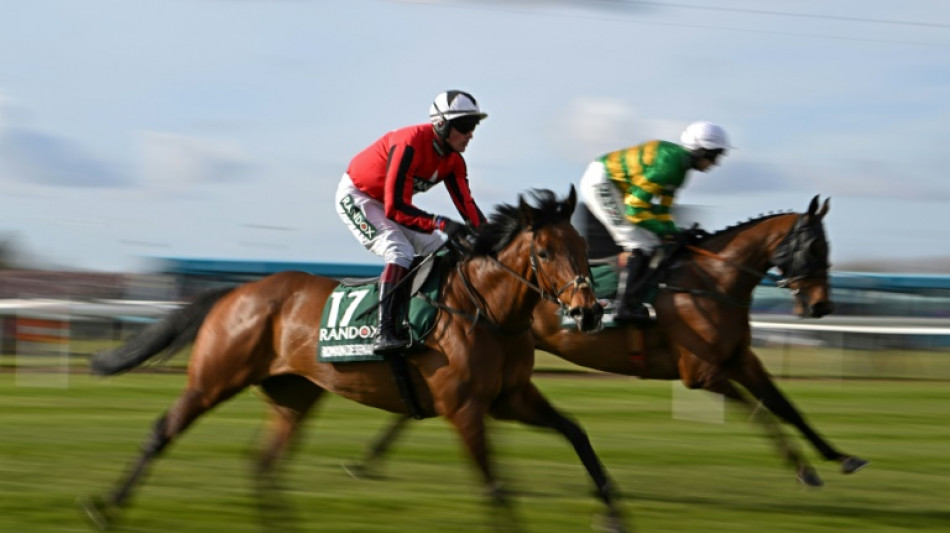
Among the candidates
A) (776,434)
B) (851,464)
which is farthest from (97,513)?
(851,464)

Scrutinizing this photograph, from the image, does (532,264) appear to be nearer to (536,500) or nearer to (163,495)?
(536,500)

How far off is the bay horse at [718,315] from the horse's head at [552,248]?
6.45 feet

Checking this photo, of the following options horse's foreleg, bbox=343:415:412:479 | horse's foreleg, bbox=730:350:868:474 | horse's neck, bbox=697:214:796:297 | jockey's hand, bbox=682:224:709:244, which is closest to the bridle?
horse's foreleg, bbox=343:415:412:479

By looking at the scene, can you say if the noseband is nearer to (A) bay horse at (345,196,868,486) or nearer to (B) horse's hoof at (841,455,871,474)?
(A) bay horse at (345,196,868,486)

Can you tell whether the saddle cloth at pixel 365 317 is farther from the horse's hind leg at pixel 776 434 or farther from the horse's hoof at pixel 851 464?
the horse's hoof at pixel 851 464

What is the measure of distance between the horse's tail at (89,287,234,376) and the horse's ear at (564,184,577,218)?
5.99 ft

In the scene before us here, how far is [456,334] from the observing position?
19.3ft

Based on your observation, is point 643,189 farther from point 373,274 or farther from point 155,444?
point 373,274

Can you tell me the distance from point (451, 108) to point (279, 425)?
1.73 metres

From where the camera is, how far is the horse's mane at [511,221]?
578 cm

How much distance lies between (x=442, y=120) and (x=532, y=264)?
88cm

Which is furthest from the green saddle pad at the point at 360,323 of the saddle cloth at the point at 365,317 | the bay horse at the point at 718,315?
the bay horse at the point at 718,315

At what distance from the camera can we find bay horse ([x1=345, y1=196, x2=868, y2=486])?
25.4 ft

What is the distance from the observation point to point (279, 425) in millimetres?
6371
